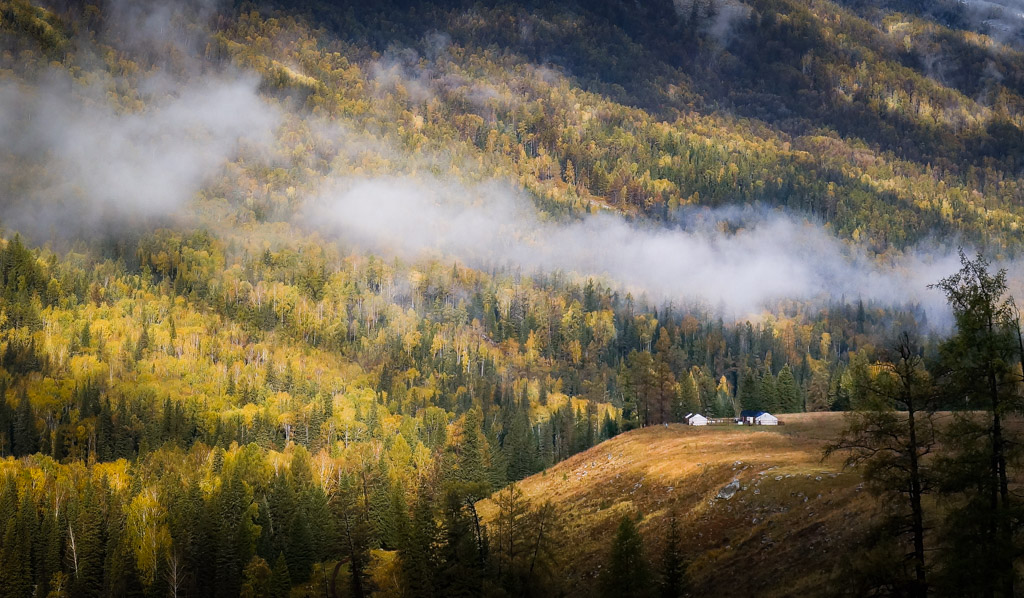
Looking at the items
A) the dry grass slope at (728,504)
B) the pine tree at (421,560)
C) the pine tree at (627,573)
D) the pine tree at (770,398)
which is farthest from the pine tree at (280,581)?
the pine tree at (770,398)

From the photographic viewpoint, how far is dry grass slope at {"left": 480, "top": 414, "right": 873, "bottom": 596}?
48438 millimetres

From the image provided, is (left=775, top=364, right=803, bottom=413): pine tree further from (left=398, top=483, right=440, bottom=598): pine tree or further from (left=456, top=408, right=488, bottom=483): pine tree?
(left=398, top=483, right=440, bottom=598): pine tree

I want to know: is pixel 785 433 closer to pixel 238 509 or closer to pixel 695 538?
pixel 695 538

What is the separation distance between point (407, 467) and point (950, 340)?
394 ft

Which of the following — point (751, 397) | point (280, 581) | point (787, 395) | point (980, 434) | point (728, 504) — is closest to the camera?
point (980, 434)

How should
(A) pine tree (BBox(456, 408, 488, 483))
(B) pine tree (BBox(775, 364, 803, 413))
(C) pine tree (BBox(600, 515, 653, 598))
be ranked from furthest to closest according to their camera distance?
(B) pine tree (BBox(775, 364, 803, 413)), (A) pine tree (BBox(456, 408, 488, 483)), (C) pine tree (BBox(600, 515, 653, 598))

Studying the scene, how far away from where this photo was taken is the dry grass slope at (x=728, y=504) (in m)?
48.4

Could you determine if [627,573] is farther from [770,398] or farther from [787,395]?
[787,395]

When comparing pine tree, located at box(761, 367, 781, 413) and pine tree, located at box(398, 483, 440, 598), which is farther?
pine tree, located at box(761, 367, 781, 413)

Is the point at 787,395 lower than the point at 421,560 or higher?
higher

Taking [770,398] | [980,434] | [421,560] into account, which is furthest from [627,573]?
[770,398]

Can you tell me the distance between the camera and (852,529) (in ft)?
155

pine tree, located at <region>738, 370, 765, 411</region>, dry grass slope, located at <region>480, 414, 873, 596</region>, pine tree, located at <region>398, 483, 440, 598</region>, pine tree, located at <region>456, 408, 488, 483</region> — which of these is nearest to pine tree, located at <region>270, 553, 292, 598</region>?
dry grass slope, located at <region>480, 414, 873, 596</region>

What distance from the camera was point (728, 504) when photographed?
61625 millimetres
